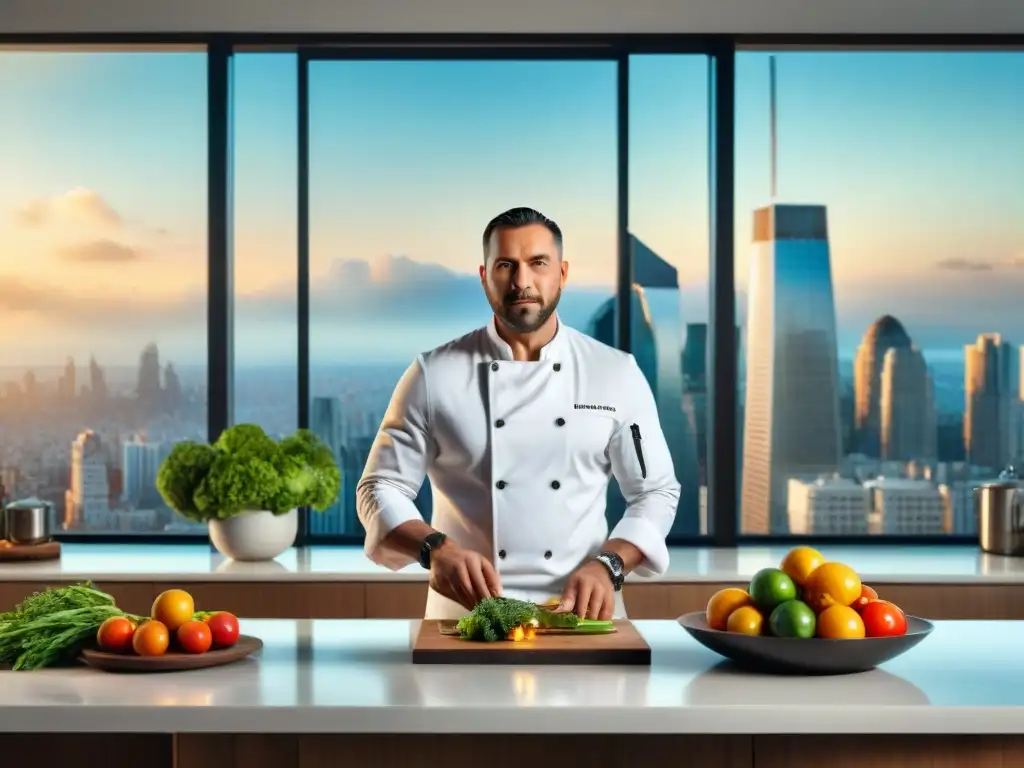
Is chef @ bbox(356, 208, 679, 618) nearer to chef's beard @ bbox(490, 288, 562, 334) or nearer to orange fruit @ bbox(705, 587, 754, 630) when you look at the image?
chef's beard @ bbox(490, 288, 562, 334)

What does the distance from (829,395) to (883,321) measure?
33cm

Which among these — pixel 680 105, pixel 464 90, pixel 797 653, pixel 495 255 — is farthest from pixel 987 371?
pixel 797 653

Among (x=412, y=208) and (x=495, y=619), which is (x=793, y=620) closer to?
(x=495, y=619)

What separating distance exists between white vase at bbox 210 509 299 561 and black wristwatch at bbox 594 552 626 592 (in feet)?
5.41

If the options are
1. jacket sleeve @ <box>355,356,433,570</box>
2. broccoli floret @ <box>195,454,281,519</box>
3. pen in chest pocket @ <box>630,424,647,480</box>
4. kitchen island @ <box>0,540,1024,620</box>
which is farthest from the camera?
broccoli floret @ <box>195,454,281,519</box>

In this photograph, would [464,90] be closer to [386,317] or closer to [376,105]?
[376,105]

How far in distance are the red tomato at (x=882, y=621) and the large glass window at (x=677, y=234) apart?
2.37 m

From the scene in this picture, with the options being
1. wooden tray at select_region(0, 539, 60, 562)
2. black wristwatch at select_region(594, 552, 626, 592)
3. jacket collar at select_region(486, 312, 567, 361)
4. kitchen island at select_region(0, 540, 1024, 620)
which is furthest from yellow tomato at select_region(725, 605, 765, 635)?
wooden tray at select_region(0, 539, 60, 562)

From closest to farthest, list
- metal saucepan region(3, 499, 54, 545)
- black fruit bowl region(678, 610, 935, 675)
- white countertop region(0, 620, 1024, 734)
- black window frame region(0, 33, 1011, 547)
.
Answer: white countertop region(0, 620, 1024, 734) → black fruit bowl region(678, 610, 935, 675) → metal saucepan region(3, 499, 54, 545) → black window frame region(0, 33, 1011, 547)

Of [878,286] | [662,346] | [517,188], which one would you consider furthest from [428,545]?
[878,286]

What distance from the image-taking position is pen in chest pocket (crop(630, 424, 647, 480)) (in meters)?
2.79

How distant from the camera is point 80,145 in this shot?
4480 millimetres

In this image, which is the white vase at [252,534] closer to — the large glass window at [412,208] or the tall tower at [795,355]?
the large glass window at [412,208]

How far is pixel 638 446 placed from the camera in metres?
2.82
